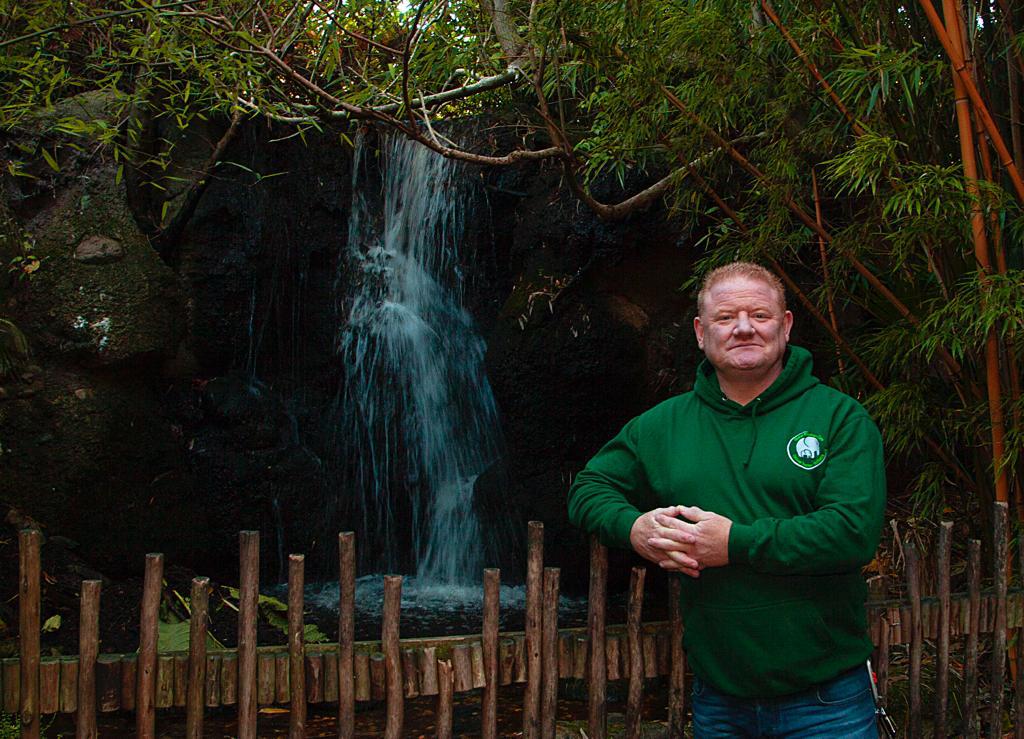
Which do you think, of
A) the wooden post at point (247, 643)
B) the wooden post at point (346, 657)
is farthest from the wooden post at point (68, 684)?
the wooden post at point (346, 657)

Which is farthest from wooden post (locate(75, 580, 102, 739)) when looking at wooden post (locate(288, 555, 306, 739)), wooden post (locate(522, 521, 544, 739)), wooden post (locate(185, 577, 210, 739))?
wooden post (locate(522, 521, 544, 739))

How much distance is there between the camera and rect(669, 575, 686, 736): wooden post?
2.32m

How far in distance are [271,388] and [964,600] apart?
5081mm

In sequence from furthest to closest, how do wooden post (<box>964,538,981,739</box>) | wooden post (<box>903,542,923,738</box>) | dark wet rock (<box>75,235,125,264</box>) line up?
dark wet rock (<box>75,235,125,264</box>) → wooden post (<box>964,538,981,739</box>) → wooden post (<box>903,542,923,738</box>)

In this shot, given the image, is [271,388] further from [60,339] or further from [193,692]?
[193,692]

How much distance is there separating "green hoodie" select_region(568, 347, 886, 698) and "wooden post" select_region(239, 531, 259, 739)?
0.77 meters

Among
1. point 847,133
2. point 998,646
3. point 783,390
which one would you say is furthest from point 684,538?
point 847,133

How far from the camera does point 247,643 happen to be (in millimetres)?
2166

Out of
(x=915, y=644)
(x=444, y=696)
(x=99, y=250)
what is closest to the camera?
(x=444, y=696)

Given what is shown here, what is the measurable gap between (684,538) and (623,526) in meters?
0.16

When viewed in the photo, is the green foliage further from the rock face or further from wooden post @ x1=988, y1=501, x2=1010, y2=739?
the rock face

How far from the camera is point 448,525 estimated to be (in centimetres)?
671

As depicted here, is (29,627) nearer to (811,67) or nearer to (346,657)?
(346,657)

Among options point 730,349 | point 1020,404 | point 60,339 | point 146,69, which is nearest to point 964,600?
point 1020,404
